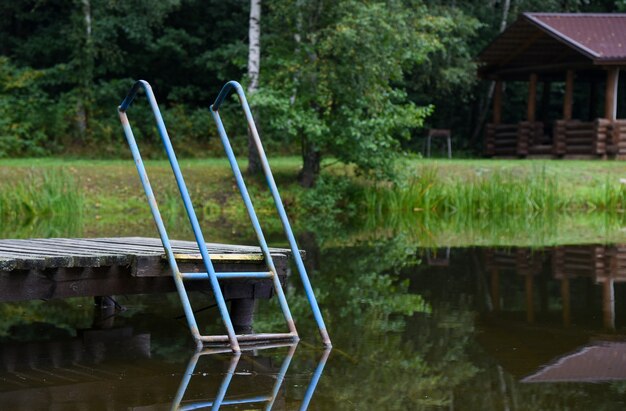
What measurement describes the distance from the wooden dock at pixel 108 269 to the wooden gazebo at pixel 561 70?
20752mm

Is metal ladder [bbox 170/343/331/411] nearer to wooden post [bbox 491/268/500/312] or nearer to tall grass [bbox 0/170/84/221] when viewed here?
wooden post [bbox 491/268/500/312]

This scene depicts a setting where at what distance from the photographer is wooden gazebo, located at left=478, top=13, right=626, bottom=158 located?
91.8 feet

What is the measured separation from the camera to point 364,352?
7211mm

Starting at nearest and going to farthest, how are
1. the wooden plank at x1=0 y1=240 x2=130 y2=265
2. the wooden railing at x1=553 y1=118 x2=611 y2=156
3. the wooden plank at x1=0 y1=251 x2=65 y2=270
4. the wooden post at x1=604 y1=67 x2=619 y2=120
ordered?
1. the wooden plank at x1=0 y1=251 x2=65 y2=270
2. the wooden plank at x1=0 y1=240 x2=130 y2=265
3. the wooden post at x1=604 y1=67 x2=619 y2=120
4. the wooden railing at x1=553 y1=118 x2=611 y2=156

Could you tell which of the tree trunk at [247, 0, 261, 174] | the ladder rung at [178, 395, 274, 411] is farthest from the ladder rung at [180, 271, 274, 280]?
the tree trunk at [247, 0, 261, 174]

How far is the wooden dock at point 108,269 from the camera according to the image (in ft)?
23.4

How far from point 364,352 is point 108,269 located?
177cm

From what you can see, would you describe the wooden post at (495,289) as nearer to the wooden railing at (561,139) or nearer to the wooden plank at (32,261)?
the wooden plank at (32,261)

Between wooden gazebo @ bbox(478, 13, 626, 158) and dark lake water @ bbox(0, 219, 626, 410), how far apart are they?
1729 centimetres

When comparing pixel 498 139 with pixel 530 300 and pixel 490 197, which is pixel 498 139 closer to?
pixel 490 197

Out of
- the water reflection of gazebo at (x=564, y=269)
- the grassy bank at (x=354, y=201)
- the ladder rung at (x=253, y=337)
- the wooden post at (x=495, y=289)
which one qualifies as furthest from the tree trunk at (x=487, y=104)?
the ladder rung at (x=253, y=337)

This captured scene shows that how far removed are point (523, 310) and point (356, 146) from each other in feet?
43.4

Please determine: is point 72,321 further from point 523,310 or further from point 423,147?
point 423,147

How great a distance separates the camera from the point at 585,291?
10.4 metres
